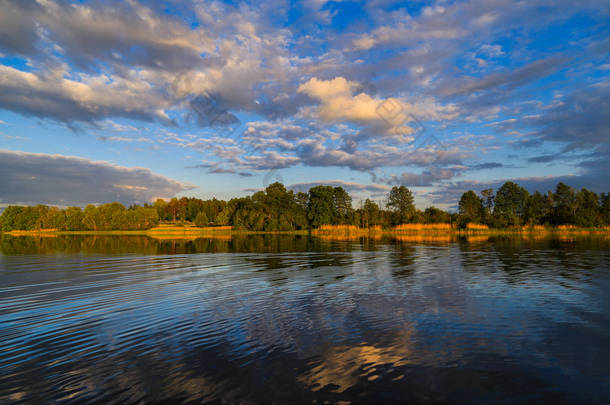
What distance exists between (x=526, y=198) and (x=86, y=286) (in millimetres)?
136896

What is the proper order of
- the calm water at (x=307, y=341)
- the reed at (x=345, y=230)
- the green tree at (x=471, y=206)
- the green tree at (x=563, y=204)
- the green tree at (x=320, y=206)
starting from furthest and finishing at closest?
the green tree at (x=320, y=206), the green tree at (x=471, y=206), the green tree at (x=563, y=204), the reed at (x=345, y=230), the calm water at (x=307, y=341)

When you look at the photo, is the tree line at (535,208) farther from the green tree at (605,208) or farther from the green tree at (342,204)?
the green tree at (342,204)

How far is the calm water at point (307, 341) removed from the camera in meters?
6.70

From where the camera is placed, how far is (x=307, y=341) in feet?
30.9

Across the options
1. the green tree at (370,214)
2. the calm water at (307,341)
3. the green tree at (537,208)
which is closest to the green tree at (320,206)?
the green tree at (370,214)

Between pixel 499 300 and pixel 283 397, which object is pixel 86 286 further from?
pixel 499 300

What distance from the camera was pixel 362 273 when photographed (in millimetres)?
21703

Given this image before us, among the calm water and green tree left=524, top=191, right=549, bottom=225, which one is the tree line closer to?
green tree left=524, top=191, right=549, bottom=225

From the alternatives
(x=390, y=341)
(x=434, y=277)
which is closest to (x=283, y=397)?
(x=390, y=341)

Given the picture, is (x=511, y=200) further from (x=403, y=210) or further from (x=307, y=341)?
(x=307, y=341)

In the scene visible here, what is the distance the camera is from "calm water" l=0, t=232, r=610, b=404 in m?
6.70

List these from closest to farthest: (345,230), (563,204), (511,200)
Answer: (345,230) < (563,204) < (511,200)

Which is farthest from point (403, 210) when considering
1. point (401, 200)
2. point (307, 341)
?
point (307, 341)

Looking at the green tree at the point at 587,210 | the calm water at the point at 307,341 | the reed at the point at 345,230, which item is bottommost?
the calm water at the point at 307,341
